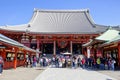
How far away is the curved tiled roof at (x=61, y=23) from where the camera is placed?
4906cm

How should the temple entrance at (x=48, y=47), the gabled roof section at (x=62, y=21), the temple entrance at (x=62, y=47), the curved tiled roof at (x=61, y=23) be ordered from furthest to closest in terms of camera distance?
the temple entrance at (x=48, y=47)
the temple entrance at (x=62, y=47)
the gabled roof section at (x=62, y=21)
the curved tiled roof at (x=61, y=23)

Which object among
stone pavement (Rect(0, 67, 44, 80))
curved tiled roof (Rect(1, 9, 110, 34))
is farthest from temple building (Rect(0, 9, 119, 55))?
stone pavement (Rect(0, 67, 44, 80))

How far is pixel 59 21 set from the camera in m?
55.9

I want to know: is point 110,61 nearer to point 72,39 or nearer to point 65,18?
point 72,39

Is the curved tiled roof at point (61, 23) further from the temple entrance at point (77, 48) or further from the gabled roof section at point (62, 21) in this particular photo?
the temple entrance at point (77, 48)

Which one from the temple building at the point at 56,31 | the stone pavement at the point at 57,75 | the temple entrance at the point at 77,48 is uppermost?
the temple building at the point at 56,31

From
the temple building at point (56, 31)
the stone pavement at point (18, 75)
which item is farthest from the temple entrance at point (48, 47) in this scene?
the stone pavement at point (18, 75)

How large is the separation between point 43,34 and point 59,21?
10.0m

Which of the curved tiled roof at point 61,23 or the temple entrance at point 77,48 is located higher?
the curved tiled roof at point 61,23

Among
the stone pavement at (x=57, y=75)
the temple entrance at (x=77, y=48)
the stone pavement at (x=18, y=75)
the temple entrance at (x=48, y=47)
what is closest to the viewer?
the stone pavement at (x=18, y=75)

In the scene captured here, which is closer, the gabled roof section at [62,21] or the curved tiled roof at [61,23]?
the curved tiled roof at [61,23]

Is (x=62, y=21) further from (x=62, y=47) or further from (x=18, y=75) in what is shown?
(x=18, y=75)

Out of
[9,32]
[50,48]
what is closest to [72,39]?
[50,48]

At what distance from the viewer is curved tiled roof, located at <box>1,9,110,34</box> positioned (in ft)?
161
